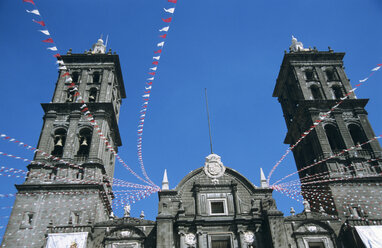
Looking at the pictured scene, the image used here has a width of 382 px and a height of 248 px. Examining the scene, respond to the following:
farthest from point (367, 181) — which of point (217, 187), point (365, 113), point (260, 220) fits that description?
point (217, 187)

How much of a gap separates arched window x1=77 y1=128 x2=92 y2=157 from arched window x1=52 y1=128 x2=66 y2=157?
1.45m

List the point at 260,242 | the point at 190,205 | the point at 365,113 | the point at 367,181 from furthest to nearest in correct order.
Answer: the point at 365,113
the point at 367,181
the point at 190,205
the point at 260,242

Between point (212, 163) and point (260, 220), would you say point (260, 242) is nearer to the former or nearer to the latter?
point (260, 220)

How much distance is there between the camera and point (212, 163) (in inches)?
1140

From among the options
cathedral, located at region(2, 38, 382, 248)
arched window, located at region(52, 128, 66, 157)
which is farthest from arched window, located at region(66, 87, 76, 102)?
arched window, located at region(52, 128, 66, 157)

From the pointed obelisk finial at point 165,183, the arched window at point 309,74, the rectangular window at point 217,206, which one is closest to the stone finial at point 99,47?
the pointed obelisk finial at point 165,183

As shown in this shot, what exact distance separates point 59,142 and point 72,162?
287 cm

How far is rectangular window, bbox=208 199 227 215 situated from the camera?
2661 cm

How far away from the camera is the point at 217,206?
27078 millimetres

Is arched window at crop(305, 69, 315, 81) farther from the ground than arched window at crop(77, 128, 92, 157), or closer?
farther from the ground

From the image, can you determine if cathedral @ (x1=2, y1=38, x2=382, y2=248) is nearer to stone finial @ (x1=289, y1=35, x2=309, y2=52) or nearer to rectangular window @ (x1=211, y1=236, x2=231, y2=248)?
rectangular window @ (x1=211, y1=236, x2=231, y2=248)

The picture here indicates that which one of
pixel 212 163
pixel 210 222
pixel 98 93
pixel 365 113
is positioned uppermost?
pixel 98 93

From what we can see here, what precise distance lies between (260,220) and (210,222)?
359cm

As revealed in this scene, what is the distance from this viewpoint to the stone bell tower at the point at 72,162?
2594cm
